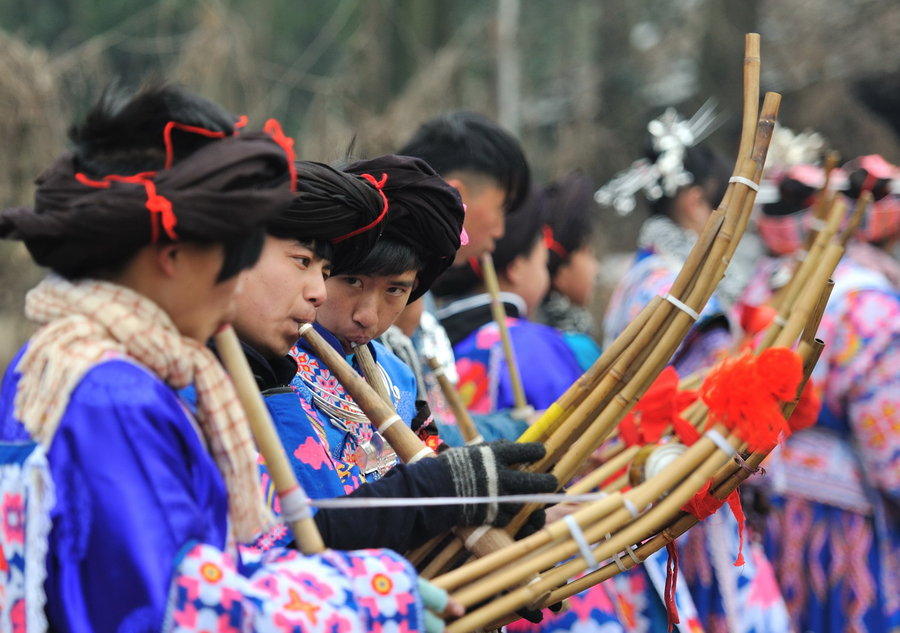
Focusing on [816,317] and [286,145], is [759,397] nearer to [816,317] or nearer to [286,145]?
[816,317]

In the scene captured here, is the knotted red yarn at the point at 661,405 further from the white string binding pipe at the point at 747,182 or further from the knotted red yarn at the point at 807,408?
the white string binding pipe at the point at 747,182

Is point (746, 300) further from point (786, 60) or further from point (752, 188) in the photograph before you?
point (786, 60)

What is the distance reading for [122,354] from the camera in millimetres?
1387

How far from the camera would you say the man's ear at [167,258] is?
141 cm

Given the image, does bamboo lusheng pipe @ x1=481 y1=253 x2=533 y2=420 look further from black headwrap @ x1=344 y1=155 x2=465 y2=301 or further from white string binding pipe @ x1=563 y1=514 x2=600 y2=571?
white string binding pipe @ x1=563 y1=514 x2=600 y2=571

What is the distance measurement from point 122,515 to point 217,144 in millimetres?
480

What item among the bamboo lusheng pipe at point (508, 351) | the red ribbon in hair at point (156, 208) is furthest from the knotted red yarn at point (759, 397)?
the bamboo lusheng pipe at point (508, 351)

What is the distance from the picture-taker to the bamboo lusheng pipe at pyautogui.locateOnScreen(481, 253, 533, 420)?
130 inches

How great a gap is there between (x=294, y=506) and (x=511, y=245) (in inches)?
95.0

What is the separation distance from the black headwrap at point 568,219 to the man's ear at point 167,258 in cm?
332

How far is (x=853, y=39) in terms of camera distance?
9.37 metres

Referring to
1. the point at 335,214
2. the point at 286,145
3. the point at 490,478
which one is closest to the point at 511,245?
the point at 335,214

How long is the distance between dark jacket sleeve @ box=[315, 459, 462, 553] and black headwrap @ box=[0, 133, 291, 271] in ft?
1.60

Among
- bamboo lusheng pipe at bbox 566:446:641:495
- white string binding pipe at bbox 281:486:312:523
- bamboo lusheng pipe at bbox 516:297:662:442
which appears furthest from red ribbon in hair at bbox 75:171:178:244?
bamboo lusheng pipe at bbox 566:446:641:495
